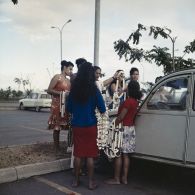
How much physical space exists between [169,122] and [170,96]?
1.61ft

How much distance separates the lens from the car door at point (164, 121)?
5402 mm

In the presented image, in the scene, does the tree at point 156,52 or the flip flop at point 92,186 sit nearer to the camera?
the flip flop at point 92,186

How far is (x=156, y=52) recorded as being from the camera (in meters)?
10.8

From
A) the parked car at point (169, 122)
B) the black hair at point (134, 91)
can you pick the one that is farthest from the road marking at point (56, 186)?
the black hair at point (134, 91)

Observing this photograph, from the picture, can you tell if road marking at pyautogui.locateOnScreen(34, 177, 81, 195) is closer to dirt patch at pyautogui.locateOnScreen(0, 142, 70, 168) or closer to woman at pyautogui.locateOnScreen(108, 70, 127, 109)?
dirt patch at pyautogui.locateOnScreen(0, 142, 70, 168)

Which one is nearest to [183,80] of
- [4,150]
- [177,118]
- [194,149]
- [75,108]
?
[177,118]

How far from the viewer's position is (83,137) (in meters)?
5.65

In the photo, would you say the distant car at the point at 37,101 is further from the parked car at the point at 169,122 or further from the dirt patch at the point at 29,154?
the parked car at the point at 169,122

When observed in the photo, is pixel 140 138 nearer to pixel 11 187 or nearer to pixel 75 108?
pixel 75 108

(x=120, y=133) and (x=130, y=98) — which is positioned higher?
(x=130, y=98)

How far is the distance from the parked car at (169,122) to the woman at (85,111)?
723mm

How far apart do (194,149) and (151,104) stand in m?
1.09

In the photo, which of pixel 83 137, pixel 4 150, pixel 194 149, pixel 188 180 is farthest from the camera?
pixel 4 150

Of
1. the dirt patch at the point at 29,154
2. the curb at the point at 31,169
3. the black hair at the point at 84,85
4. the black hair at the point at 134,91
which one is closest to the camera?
the black hair at the point at 84,85
